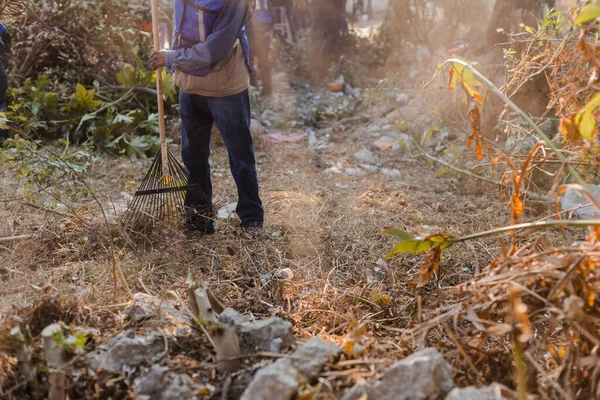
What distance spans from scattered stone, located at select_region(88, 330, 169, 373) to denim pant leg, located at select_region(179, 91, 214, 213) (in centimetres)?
161

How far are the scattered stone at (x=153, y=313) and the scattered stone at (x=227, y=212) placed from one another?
1602 millimetres

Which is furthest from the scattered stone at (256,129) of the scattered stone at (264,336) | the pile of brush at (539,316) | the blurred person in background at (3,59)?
the pile of brush at (539,316)

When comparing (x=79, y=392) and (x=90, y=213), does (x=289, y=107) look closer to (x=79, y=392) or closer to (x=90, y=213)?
(x=90, y=213)

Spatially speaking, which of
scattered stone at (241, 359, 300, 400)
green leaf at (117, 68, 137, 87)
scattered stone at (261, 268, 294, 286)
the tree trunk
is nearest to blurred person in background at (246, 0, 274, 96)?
the tree trunk

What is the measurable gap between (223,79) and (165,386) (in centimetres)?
190

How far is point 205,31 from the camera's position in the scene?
297 centimetres

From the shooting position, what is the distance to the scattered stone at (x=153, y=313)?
6.61 feet

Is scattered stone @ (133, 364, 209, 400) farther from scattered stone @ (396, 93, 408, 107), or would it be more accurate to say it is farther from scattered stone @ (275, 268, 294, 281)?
scattered stone @ (396, 93, 408, 107)

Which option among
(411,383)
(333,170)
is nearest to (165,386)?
(411,383)

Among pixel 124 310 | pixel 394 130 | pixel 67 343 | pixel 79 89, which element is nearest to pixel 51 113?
pixel 79 89

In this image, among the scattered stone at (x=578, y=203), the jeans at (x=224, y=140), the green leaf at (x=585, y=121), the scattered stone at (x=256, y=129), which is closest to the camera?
the green leaf at (x=585, y=121)

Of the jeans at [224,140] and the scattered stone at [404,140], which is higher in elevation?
the jeans at [224,140]

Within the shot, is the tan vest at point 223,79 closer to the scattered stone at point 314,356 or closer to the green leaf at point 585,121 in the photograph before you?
the scattered stone at point 314,356

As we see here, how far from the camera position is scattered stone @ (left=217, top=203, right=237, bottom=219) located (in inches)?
149
